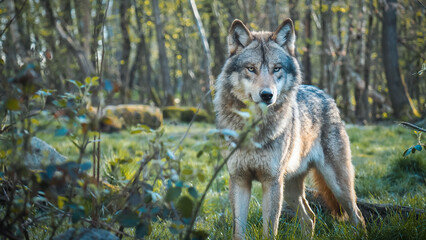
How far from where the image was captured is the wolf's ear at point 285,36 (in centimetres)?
357

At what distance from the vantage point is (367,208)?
3785 millimetres

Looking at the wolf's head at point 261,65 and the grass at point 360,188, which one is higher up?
the wolf's head at point 261,65

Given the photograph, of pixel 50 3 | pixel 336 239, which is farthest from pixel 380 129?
pixel 50 3

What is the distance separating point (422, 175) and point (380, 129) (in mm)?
4487

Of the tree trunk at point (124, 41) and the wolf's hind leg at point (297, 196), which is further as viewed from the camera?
the tree trunk at point (124, 41)

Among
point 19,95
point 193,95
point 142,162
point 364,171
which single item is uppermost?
point 19,95

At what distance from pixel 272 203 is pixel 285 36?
169cm

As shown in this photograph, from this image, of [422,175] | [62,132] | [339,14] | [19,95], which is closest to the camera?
[62,132]

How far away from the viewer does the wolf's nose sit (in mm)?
3064

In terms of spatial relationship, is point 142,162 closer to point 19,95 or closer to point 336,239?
point 19,95

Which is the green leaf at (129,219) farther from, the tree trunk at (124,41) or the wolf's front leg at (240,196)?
the tree trunk at (124,41)

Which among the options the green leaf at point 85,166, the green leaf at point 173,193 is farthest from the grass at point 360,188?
the green leaf at point 85,166

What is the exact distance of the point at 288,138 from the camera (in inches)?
133

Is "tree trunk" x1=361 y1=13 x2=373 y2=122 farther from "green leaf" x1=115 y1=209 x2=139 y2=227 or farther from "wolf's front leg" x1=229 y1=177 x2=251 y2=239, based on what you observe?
"green leaf" x1=115 y1=209 x2=139 y2=227
